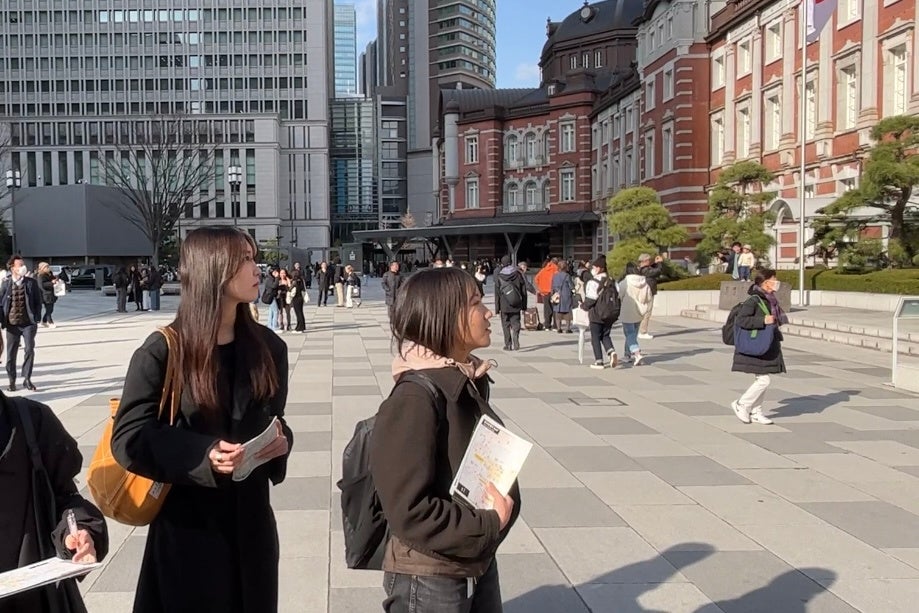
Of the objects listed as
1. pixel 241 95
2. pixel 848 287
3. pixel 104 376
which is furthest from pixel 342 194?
pixel 104 376

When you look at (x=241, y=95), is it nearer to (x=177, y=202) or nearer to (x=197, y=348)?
(x=177, y=202)

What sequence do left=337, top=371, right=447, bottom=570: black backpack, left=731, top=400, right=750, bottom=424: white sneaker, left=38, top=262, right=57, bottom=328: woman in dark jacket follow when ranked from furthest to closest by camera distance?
left=38, top=262, right=57, bottom=328: woman in dark jacket → left=731, top=400, right=750, bottom=424: white sneaker → left=337, top=371, right=447, bottom=570: black backpack

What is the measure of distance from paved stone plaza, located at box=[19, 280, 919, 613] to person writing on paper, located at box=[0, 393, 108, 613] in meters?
2.05

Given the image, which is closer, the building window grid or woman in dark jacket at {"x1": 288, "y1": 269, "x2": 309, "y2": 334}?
woman in dark jacket at {"x1": 288, "y1": 269, "x2": 309, "y2": 334}

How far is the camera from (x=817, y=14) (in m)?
25.1

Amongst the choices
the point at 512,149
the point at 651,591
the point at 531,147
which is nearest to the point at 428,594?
the point at 651,591

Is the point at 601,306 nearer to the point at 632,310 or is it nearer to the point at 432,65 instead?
the point at 632,310

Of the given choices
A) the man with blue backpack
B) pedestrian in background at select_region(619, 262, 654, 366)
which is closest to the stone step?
pedestrian in background at select_region(619, 262, 654, 366)

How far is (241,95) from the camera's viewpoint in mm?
97312

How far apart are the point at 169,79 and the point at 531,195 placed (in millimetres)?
51004

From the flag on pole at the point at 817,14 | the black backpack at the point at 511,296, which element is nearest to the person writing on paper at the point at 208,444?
the black backpack at the point at 511,296

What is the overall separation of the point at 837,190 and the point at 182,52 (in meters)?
84.6

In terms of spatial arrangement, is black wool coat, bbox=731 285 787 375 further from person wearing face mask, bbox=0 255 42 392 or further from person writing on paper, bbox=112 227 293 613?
person wearing face mask, bbox=0 255 42 392

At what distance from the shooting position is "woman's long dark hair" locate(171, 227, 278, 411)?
8.21ft
